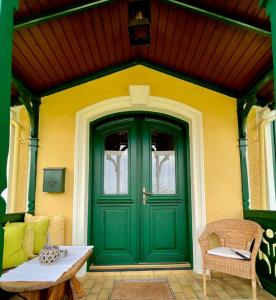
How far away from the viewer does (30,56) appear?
3.45 m

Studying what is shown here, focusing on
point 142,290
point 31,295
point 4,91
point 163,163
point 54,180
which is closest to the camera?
point 4,91

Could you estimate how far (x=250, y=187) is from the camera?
4340 mm

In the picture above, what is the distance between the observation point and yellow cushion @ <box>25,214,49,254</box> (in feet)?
10.9

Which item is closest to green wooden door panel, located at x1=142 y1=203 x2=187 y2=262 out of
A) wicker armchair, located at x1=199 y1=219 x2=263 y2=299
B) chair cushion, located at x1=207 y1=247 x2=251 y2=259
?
wicker armchair, located at x1=199 y1=219 x2=263 y2=299

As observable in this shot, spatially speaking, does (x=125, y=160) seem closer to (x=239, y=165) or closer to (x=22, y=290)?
(x=239, y=165)

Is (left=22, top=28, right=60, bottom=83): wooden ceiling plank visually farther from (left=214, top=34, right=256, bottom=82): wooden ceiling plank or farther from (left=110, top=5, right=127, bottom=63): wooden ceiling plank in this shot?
(left=214, top=34, right=256, bottom=82): wooden ceiling plank

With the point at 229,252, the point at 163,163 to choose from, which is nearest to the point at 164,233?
the point at 163,163

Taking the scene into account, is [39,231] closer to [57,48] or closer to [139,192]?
[139,192]

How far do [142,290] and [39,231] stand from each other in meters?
1.37

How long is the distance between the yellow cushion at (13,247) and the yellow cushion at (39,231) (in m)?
0.28

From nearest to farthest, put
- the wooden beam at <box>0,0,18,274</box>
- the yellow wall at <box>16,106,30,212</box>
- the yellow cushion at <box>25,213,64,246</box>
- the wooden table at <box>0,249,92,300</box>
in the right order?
the wooden beam at <box>0,0,18,274</box>
the wooden table at <box>0,249,92,300</box>
the yellow cushion at <box>25,213,64,246</box>
the yellow wall at <box>16,106,30,212</box>

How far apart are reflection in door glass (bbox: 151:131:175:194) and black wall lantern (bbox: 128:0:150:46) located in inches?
71.9

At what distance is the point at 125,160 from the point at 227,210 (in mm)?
1639

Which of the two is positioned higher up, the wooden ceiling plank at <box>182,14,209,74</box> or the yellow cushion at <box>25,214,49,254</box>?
the wooden ceiling plank at <box>182,14,209,74</box>
